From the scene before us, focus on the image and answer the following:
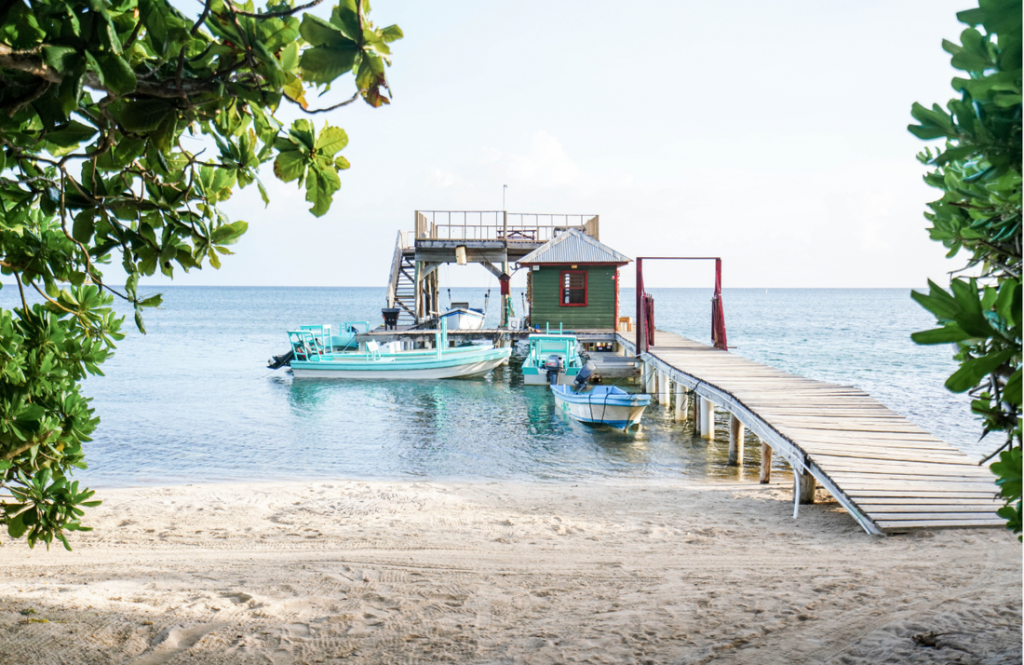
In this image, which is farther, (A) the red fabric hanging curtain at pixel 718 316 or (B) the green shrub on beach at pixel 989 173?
(A) the red fabric hanging curtain at pixel 718 316

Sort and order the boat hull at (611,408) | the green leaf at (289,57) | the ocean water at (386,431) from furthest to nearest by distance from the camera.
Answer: the boat hull at (611,408), the ocean water at (386,431), the green leaf at (289,57)

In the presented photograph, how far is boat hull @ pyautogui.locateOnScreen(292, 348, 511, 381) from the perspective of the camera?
23031 millimetres

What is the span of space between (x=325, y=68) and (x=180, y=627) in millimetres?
3831

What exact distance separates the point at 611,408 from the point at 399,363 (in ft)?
33.5

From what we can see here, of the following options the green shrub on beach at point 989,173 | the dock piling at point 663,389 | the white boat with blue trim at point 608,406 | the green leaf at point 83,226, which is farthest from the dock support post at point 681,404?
the green shrub on beach at point 989,173

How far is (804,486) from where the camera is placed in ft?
25.9

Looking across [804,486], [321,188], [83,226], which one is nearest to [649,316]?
[804,486]

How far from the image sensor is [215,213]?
3236 mm

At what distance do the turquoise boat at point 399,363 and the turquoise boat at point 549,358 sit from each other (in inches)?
103

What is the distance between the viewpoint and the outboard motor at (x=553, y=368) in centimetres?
1948

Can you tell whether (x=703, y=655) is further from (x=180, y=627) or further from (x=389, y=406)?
(x=389, y=406)

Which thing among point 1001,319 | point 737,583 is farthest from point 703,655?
point 1001,319

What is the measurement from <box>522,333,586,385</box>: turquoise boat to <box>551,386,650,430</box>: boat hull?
457 centimetres

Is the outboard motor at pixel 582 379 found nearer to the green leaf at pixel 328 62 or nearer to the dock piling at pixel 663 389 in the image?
the dock piling at pixel 663 389
